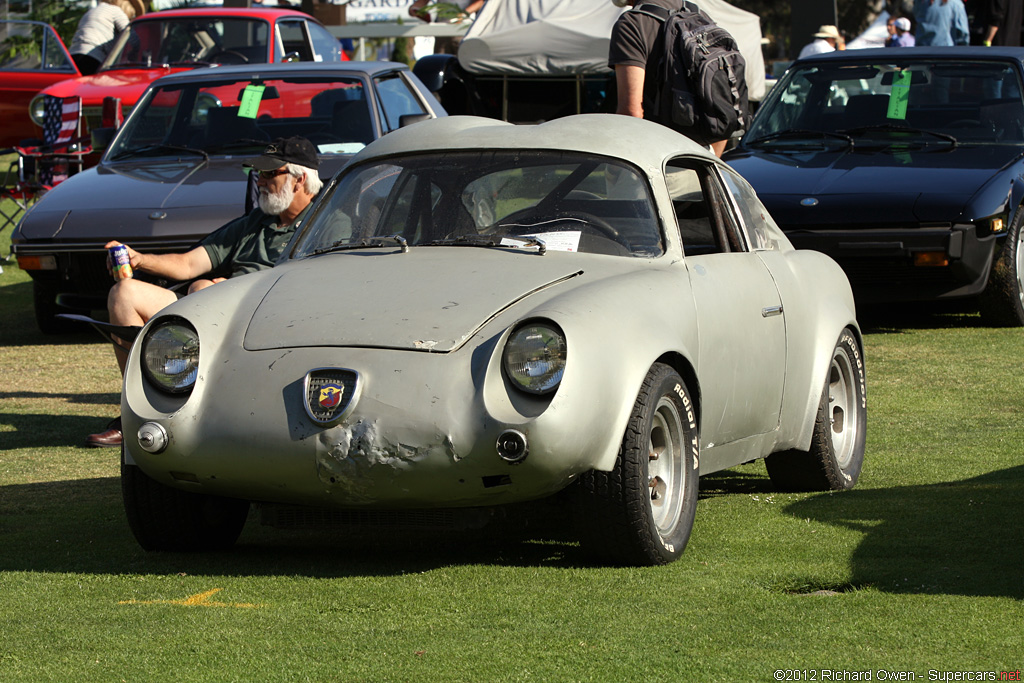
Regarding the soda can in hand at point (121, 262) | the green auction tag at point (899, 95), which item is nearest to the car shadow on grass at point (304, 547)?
the soda can in hand at point (121, 262)

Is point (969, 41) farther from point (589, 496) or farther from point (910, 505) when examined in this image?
point (589, 496)

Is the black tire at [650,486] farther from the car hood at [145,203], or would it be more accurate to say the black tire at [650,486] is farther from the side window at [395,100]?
the side window at [395,100]

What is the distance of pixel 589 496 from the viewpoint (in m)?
4.47

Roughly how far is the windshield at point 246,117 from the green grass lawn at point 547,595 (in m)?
4.66

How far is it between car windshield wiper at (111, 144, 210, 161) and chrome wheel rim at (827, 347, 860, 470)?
19.0 feet

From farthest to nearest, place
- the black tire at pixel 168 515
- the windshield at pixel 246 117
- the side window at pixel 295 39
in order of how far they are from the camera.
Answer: the side window at pixel 295 39, the windshield at pixel 246 117, the black tire at pixel 168 515

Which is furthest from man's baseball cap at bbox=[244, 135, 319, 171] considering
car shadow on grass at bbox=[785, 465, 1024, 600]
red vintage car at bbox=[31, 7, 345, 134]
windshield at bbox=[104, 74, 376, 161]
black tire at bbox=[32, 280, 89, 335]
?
red vintage car at bbox=[31, 7, 345, 134]

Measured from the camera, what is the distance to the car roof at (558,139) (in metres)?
5.43

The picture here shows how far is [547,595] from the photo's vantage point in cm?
429

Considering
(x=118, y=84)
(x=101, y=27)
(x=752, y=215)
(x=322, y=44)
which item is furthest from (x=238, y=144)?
(x=101, y=27)

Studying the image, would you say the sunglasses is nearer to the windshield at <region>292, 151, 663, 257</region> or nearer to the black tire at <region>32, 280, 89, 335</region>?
the windshield at <region>292, 151, 663, 257</region>

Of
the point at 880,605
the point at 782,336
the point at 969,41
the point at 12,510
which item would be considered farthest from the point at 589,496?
the point at 969,41

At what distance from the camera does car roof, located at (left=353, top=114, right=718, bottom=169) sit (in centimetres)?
543

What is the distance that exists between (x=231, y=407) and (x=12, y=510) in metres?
1.65
